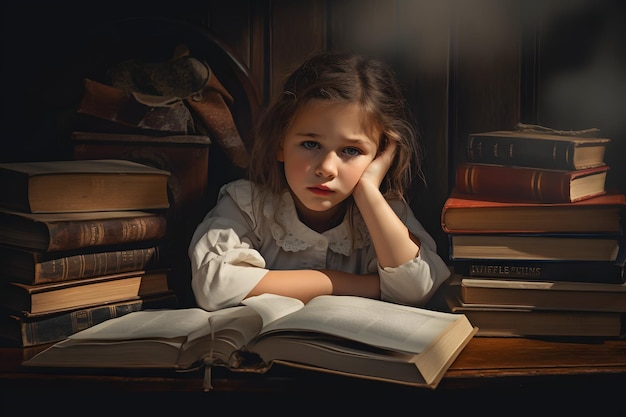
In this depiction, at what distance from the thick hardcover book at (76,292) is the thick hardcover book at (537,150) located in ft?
2.25

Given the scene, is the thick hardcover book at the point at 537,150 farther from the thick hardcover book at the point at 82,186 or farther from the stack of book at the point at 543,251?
the thick hardcover book at the point at 82,186

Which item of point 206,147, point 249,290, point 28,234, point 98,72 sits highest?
point 98,72

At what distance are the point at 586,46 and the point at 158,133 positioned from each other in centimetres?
99

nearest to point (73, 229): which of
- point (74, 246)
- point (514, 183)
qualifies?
point (74, 246)

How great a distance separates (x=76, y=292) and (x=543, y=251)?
2.78 ft

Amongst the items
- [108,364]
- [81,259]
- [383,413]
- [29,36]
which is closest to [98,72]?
[29,36]

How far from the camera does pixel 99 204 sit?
1.34 metres

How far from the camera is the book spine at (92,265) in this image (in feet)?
4.07

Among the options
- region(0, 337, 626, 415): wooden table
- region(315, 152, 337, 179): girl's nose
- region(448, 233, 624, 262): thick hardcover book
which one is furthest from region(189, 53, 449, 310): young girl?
region(0, 337, 626, 415): wooden table

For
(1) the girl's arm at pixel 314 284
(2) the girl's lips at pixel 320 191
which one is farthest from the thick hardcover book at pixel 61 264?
(2) the girl's lips at pixel 320 191

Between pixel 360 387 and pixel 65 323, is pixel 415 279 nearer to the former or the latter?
pixel 360 387

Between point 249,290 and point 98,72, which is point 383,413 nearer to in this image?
point 249,290

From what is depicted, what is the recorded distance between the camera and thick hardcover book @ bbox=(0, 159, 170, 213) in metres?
1.26

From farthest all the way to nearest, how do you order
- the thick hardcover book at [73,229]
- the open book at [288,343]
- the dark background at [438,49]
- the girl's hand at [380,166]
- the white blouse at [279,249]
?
1. the dark background at [438,49]
2. the girl's hand at [380,166]
3. the white blouse at [279,249]
4. the thick hardcover book at [73,229]
5. the open book at [288,343]
